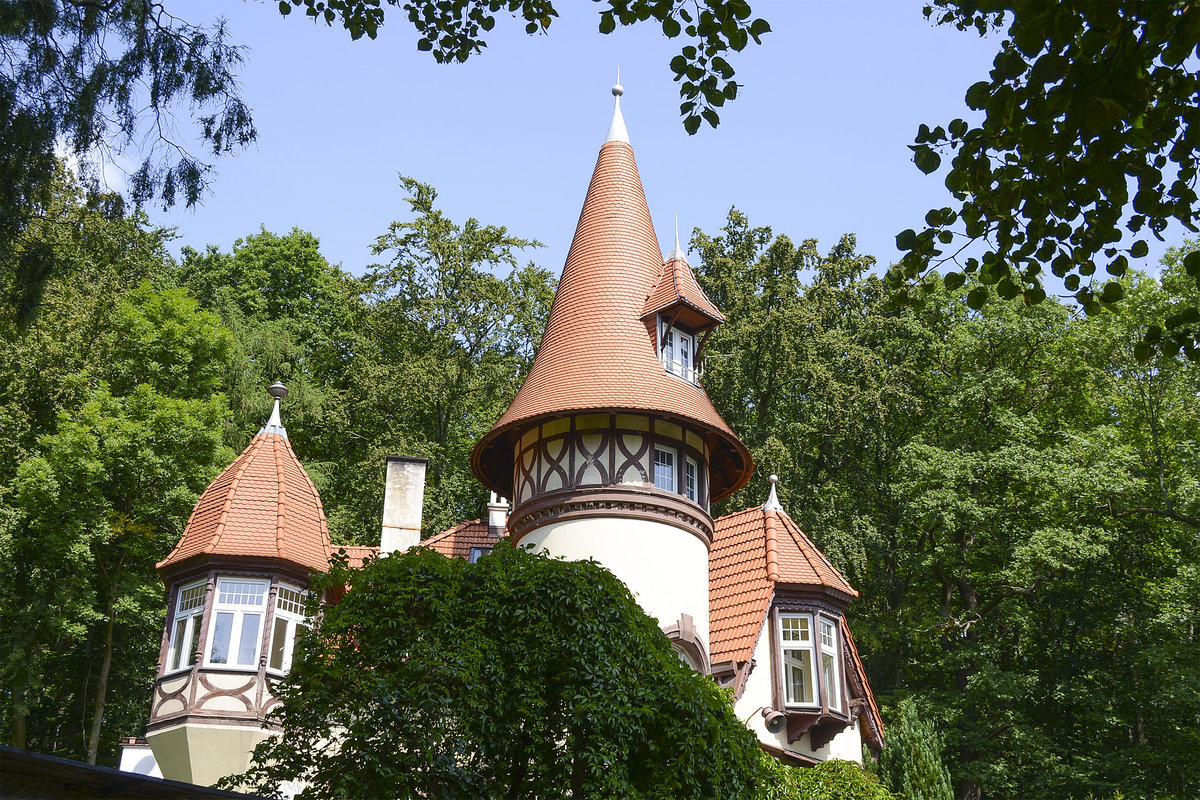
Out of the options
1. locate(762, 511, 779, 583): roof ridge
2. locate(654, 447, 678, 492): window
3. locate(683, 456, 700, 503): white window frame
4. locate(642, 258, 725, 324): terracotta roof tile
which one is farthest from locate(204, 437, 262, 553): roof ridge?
locate(762, 511, 779, 583): roof ridge

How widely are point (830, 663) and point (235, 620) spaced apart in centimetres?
1031

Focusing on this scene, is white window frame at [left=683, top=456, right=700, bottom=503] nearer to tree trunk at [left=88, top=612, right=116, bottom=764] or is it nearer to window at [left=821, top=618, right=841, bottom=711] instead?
window at [left=821, top=618, right=841, bottom=711]

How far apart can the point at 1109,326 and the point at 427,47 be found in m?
25.2

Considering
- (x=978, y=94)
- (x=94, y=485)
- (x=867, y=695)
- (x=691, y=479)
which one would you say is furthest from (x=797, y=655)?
(x=978, y=94)

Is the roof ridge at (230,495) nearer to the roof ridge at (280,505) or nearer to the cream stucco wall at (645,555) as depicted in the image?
the roof ridge at (280,505)

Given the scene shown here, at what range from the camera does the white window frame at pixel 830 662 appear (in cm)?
2136

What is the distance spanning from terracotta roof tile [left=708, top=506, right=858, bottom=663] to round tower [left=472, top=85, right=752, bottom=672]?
80 cm

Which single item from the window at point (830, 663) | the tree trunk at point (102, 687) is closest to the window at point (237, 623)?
the tree trunk at point (102, 687)

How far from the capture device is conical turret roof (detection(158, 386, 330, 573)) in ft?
66.7

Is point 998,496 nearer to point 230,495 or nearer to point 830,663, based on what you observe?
point 830,663

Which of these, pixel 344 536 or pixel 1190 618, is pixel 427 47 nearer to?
pixel 344 536

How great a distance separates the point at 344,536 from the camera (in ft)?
95.3

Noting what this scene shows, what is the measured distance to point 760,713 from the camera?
68.1 feet

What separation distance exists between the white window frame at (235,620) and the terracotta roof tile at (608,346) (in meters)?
4.56
